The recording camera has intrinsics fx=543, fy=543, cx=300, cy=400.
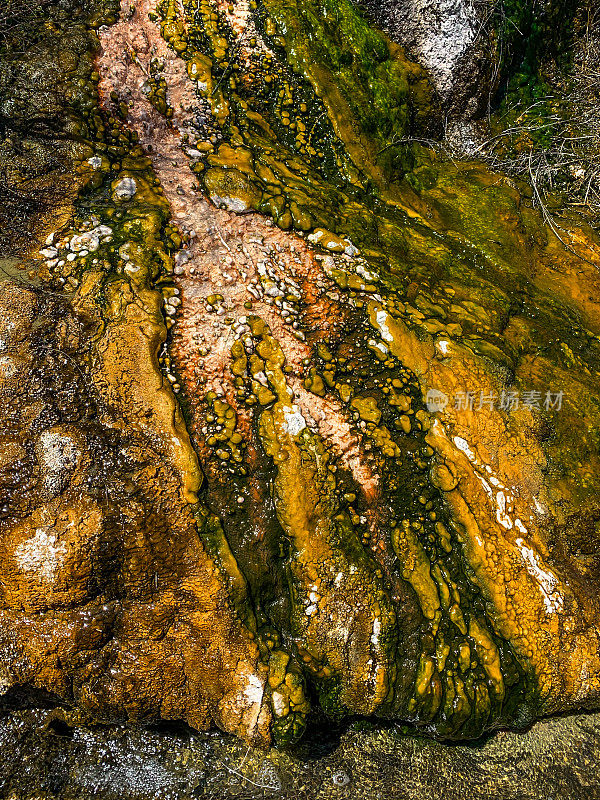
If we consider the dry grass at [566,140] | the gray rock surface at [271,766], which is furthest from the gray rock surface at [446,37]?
the gray rock surface at [271,766]

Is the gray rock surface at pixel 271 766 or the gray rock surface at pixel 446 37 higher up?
the gray rock surface at pixel 446 37

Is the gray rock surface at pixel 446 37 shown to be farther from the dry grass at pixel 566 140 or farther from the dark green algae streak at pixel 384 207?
the dry grass at pixel 566 140

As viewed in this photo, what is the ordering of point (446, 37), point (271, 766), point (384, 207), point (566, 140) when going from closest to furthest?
point (271, 766), point (384, 207), point (446, 37), point (566, 140)

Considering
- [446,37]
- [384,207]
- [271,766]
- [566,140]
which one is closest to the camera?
[271,766]

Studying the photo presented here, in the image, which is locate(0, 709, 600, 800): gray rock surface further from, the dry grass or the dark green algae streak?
the dry grass

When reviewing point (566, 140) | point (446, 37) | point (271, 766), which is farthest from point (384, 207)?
point (271, 766)

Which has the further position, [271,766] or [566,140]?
[566,140]

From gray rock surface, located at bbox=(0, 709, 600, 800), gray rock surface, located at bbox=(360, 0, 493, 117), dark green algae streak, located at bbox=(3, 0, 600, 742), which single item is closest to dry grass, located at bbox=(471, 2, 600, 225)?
dark green algae streak, located at bbox=(3, 0, 600, 742)

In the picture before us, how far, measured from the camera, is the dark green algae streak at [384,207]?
7.86ft

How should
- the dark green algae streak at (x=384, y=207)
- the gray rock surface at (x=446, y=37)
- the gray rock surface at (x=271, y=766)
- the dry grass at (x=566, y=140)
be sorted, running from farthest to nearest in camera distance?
1. the dry grass at (x=566, y=140)
2. the gray rock surface at (x=446, y=37)
3. the dark green algae streak at (x=384, y=207)
4. the gray rock surface at (x=271, y=766)

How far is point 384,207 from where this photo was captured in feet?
10.5

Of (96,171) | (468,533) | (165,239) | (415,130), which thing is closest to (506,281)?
(415,130)

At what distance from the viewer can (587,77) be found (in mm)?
3967

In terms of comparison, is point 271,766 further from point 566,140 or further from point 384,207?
point 566,140
